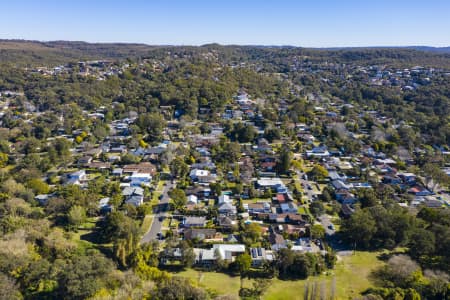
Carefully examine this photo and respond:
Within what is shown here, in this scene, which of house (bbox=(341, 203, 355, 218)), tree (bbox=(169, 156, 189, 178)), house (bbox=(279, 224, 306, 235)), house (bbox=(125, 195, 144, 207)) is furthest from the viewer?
tree (bbox=(169, 156, 189, 178))

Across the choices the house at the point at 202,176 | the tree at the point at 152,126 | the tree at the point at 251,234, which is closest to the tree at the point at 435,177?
the tree at the point at 251,234

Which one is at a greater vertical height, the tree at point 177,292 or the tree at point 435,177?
the tree at point 435,177

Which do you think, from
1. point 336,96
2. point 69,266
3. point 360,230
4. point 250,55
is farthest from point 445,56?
point 69,266

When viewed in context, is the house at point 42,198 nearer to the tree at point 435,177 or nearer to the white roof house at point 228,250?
the white roof house at point 228,250

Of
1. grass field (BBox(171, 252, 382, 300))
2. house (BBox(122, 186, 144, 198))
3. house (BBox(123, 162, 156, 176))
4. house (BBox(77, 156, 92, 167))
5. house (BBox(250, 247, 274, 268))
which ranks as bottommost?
grass field (BBox(171, 252, 382, 300))

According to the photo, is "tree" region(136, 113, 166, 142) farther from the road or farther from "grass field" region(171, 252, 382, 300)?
"grass field" region(171, 252, 382, 300)

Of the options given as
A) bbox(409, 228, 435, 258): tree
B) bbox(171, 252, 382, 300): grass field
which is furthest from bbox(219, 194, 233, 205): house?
bbox(409, 228, 435, 258): tree

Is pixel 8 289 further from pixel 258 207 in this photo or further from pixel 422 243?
pixel 422 243
